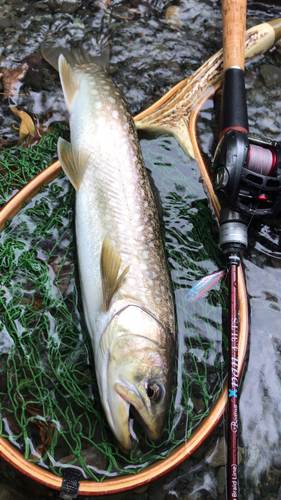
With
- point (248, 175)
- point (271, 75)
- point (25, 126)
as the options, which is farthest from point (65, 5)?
point (248, 175)

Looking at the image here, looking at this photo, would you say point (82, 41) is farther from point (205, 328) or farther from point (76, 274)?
point (205, 328)

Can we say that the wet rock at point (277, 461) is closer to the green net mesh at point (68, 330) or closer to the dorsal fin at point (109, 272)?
the green net mesh at point (68, 330)

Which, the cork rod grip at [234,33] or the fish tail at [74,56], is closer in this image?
the cork rod grip at [234,33]

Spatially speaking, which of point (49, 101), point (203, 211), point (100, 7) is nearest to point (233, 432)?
point (203, 211)

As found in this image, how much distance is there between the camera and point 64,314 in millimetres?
2449

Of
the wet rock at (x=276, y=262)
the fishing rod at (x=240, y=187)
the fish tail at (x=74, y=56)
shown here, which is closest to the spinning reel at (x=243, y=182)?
the fishing rod at (x=240, y=187)

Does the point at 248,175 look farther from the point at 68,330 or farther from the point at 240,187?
the point at 68,330

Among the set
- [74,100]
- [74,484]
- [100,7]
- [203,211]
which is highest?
[100,7]

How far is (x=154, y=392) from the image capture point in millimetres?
1949

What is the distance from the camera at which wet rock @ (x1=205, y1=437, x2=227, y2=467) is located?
7.69 ft

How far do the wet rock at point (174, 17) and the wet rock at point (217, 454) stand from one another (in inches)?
151

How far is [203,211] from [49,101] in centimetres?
173

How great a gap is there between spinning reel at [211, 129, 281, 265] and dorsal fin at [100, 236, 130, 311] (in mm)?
722

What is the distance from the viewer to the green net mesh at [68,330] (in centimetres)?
216
